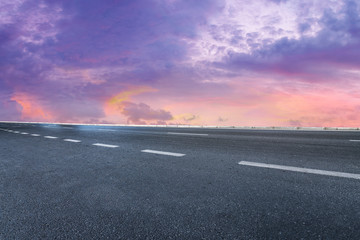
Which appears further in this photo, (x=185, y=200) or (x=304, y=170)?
(x=304, y=170)

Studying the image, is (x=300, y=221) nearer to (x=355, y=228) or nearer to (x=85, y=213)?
(x=355, y=228)

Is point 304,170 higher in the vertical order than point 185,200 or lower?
higher

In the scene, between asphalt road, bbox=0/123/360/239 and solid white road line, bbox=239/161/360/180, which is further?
solid white road line, bbox=239/161/360/180

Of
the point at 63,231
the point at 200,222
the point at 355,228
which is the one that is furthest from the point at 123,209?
the point at 355,228

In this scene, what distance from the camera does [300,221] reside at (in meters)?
1.97

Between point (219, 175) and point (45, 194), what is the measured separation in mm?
2440

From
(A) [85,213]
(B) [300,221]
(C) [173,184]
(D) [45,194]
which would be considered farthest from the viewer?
(C) [173,184]

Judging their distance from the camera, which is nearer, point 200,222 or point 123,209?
point 200,222

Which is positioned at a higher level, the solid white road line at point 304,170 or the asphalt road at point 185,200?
the solid white road line at point 304,170

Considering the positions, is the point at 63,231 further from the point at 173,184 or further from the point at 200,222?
the point at 173,184

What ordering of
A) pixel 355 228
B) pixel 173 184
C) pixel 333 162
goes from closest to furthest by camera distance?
1. pixel 355 228
2. pixel 173 184
3. pixel 333 162

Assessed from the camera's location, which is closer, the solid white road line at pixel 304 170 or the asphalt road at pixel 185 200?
the asphalt road at pixel 185 200

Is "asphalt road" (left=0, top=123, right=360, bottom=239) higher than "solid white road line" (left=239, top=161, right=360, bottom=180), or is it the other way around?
"solid white road line" (left=239, top=161, right=360, bottom=180)

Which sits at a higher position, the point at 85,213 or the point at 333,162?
the point at 333,162
